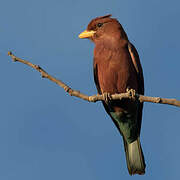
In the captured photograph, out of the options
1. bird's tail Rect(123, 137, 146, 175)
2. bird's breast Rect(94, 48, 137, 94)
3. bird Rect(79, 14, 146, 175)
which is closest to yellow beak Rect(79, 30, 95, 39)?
bird Rect(79, 14, 146, 175)

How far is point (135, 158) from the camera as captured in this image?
261 inches

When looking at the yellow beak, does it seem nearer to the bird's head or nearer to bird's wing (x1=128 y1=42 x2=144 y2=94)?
the bird's head

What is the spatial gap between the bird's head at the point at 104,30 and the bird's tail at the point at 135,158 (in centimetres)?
197

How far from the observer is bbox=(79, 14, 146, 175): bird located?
18.8 feet

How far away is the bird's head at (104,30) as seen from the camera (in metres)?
6.12

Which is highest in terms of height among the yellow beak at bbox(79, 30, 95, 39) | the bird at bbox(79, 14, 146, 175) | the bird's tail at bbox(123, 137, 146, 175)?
→ the yellow beak at bbox(79, 30, 95, 39)

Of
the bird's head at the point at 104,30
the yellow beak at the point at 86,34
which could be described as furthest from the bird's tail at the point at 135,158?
the yellow beak at the point at 86,34

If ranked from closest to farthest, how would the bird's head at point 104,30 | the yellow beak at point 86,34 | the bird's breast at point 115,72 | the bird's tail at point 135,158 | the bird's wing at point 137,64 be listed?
1. the bird's breast at point 115,72
2. the bird's wing at point 137,64
3. the bird's head at point 104,30
4. the yellow beak at point 86,34
5. the bird's tail at point 135,158

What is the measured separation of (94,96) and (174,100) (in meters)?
0.99

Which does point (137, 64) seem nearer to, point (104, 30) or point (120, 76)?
point (120, 76)

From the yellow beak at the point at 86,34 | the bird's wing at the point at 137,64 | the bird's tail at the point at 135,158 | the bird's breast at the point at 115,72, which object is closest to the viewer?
the bird's breast at the point at 115,72

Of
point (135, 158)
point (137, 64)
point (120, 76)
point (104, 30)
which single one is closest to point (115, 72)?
point (120, 76)

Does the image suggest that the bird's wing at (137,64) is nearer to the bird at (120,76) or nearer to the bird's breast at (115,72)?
the bird at (120,76)

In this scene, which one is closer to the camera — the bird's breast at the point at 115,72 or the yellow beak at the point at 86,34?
the bird's breast at the point at 115,72
